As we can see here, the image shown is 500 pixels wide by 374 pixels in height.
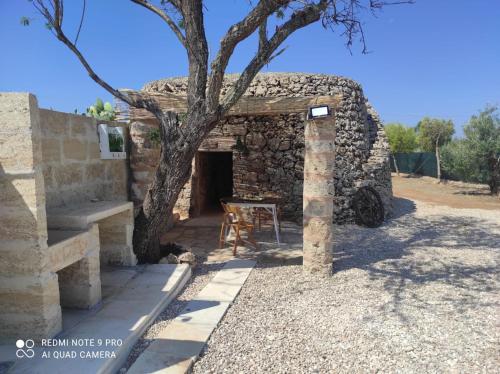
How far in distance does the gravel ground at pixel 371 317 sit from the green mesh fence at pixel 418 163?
1501cm

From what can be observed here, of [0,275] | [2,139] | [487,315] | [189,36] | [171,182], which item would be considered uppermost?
[189,36]

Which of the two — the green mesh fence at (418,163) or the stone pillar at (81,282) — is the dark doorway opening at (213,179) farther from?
the green mesh fence at (418,163)

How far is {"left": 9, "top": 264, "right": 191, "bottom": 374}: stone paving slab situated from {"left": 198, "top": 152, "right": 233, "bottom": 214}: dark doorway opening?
5.45m

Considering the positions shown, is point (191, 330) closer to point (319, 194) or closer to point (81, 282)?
point (81, 282)

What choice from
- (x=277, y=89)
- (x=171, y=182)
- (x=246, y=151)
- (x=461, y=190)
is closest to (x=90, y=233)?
(x=171, y=182)

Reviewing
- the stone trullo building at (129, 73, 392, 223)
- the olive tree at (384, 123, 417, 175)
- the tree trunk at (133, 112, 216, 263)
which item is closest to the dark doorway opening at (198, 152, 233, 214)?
the stone trullo building at (129, 73, 392, 223)

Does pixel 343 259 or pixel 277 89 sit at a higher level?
pixel 277 89

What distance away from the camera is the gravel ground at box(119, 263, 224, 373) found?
2.89 meters

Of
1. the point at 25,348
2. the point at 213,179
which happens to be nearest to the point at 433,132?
the point at 213,179

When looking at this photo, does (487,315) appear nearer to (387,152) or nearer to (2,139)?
(2,139)

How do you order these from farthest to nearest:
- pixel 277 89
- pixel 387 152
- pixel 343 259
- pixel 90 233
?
pixel 387 152 → pixel 277 89 → pixel 343 259 → pixel 90 233

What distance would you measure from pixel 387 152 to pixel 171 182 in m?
7.01

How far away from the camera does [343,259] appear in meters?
5.55

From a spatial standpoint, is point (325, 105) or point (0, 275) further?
point (325, 105)
